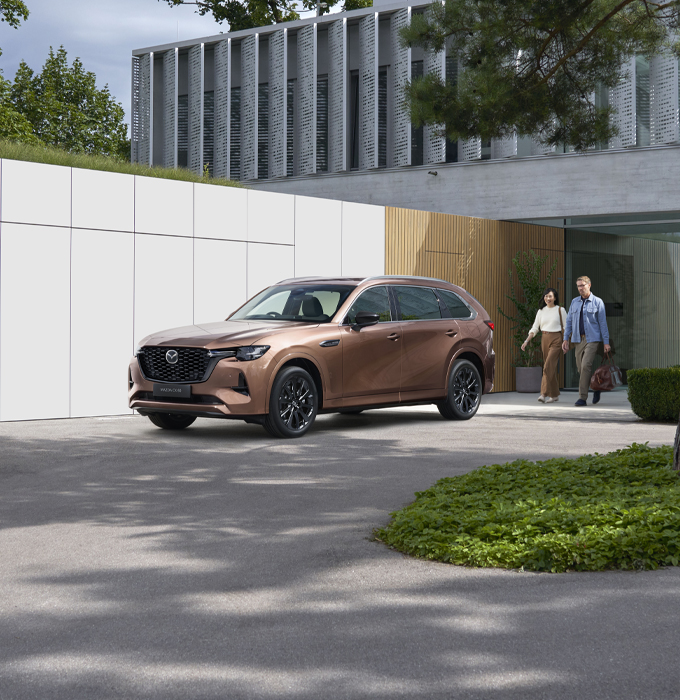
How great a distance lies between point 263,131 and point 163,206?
12106mm

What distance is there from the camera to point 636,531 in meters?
5.59

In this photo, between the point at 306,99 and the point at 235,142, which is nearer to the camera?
the point at 306,99

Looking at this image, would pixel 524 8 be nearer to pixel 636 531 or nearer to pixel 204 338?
pixel 204 338

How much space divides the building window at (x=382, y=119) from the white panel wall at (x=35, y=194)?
1184 cm

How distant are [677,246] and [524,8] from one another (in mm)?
10154

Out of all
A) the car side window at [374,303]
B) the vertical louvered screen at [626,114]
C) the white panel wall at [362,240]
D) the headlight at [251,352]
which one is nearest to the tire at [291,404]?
the headlight at [251,352]

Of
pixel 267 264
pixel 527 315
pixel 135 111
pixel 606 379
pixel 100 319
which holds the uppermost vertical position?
pixel 135 111

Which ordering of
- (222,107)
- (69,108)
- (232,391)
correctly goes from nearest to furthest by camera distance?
(232,391) → (222,107) → (69,108)

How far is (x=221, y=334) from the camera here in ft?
36.3

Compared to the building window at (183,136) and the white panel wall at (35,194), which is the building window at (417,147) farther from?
the white panel wall at (35,194)

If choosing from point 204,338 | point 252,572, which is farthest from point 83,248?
point 252,572

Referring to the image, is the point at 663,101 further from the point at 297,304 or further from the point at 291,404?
the point at 291,404

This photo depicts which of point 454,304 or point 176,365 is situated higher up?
point 454,304

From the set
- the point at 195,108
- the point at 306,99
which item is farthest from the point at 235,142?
the point at 306,99
